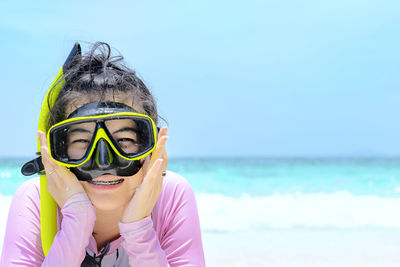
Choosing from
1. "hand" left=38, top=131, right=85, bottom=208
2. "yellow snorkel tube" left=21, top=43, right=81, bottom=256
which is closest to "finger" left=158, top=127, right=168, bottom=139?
"hand" left=38, top=131, right=85, bottom=208

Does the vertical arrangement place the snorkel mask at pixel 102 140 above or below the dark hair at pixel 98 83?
below

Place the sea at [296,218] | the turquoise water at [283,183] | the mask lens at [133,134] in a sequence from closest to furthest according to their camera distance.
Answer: the mask lens at [133,134]
the sea at [296,218]
the turquoise water at [283,183]

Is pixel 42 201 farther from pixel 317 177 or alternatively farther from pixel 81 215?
pixel 317 177

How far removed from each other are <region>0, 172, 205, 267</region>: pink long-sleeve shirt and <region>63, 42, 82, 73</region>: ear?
0.60m

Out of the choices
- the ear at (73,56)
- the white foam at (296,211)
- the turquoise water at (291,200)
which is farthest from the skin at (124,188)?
the white foam at (296,211)

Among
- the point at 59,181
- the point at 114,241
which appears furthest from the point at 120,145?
the point at 114,241

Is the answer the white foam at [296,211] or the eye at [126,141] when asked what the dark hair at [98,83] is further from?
the white foam at [296,211]

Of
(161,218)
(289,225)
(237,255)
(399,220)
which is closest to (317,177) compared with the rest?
(399,220)

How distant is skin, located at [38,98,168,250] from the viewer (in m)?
2.14

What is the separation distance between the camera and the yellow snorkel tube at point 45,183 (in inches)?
87.4

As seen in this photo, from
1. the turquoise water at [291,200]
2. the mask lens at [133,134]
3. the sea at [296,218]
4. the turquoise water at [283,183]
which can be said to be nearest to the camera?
the mask lens at [133,134]

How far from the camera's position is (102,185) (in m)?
2.18

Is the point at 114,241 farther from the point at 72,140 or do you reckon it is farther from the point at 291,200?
the point at 291,200

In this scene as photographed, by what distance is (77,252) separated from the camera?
7.02 ft
